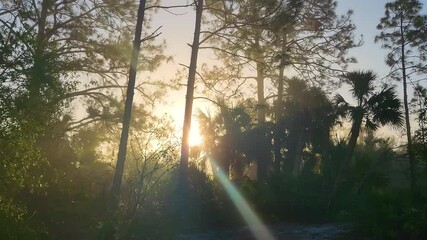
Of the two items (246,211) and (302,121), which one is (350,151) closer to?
(302,121)

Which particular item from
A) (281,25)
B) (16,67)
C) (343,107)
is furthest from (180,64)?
(16,67)

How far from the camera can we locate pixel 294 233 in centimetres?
1484

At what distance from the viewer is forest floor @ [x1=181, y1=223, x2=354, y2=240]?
13.8m

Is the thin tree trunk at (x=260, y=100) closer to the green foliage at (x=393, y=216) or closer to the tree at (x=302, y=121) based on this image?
the tree at (x=302, y=121)

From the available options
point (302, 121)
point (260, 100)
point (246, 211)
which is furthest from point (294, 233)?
point (260, 100)

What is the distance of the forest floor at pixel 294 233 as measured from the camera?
45.3 feet

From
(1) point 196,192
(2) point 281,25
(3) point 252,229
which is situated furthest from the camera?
(1) point 196,192

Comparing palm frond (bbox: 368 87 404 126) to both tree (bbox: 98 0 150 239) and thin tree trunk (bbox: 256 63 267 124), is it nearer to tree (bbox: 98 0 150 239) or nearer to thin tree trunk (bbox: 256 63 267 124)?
thin tree trunk (bbox: 256 63 267 124)

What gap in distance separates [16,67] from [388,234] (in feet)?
31.5

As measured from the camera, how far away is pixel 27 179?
29.6 ft

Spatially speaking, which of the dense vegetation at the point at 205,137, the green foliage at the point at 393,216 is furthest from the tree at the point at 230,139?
the green foliage at the point at 393,216

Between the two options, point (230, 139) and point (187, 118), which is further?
point (230, 139)

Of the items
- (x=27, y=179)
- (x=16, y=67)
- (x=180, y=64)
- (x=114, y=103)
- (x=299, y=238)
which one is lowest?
(x=299, y=238)

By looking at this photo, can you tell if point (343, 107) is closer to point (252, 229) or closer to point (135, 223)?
point (252, 229)
